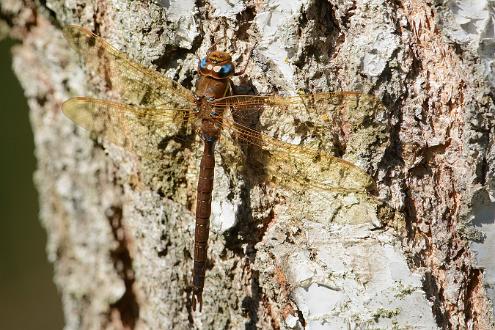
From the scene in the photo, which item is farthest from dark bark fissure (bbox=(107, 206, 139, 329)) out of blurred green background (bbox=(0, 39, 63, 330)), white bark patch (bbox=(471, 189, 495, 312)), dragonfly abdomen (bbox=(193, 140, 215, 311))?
blurred green background (bbox=(0, 39, 63, 330))

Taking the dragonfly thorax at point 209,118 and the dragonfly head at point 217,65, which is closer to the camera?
the dragonfly head at point 217,65

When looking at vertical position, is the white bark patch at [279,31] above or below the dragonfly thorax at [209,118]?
above

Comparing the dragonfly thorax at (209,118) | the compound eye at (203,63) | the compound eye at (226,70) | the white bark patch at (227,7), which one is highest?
the white bark patch at (227,7)

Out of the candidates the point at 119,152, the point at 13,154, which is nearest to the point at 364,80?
the point at 119,152

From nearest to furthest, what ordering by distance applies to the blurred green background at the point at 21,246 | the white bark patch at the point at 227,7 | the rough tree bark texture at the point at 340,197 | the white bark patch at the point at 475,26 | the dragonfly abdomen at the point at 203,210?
1. the white bark patch at the point at 475,26
2. the rough tree bark texture at the point at 340,197
3. the white bark patch at the point at 227,7
4. the dragonfly abdomen at the point at 203,210
5. the blurred green background at the point at 21,246

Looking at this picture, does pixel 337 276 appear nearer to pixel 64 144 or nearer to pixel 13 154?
pixel 64 144

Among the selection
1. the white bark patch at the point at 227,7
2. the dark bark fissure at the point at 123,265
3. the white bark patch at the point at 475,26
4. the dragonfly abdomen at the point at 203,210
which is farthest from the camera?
the dark bark fissure at the point at 123,265

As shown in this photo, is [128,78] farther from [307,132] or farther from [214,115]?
[307,132]

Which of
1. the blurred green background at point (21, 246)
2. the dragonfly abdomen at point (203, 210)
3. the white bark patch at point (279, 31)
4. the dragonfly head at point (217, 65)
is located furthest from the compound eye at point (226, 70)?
the blurred green background at point (21, 246)

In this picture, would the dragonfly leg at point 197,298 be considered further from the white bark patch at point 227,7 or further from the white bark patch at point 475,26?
the white bark patch at point 475,26
